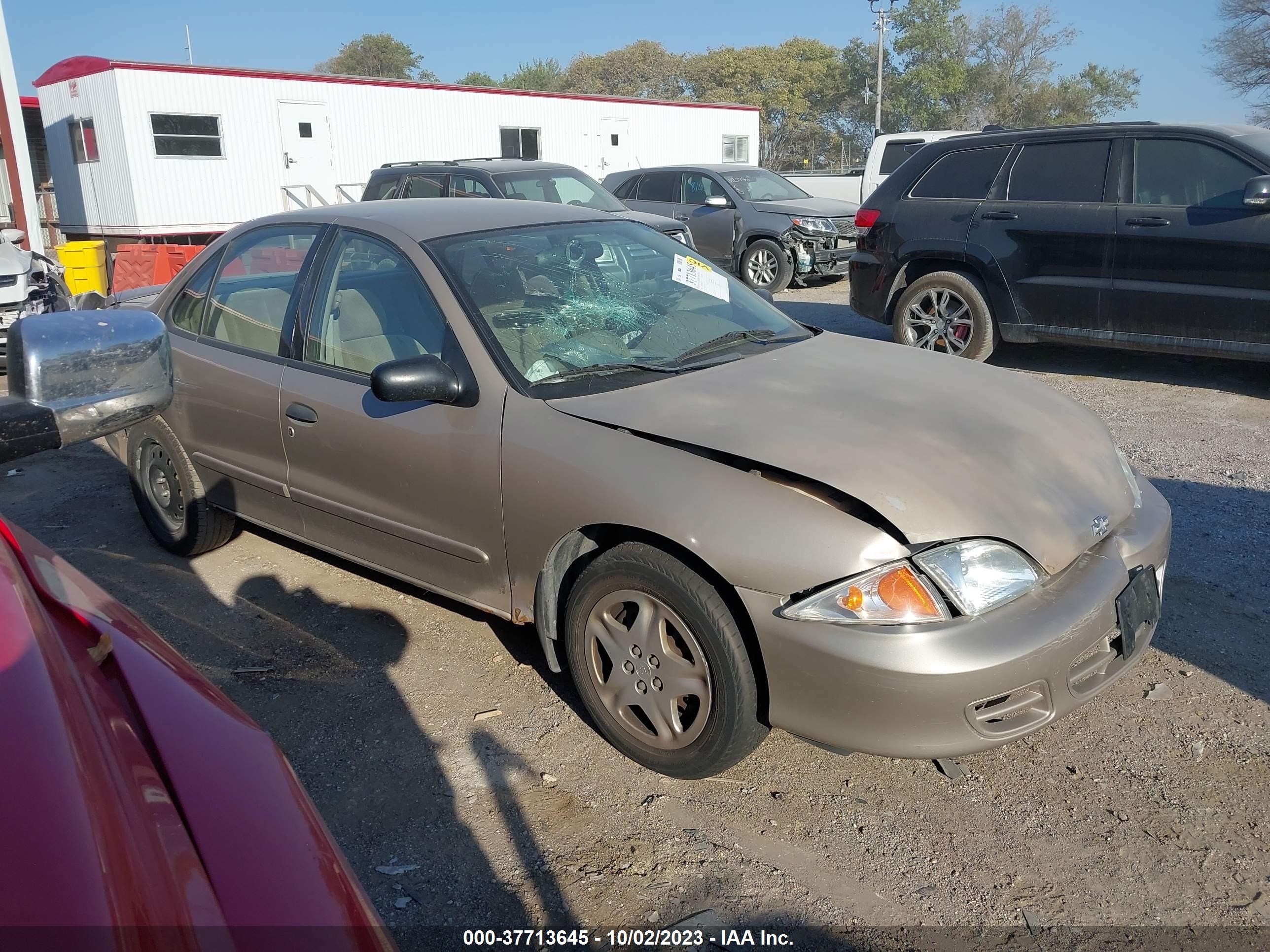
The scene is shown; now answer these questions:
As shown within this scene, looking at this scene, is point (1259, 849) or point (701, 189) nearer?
point (1259, 849)

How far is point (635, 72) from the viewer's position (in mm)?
67250

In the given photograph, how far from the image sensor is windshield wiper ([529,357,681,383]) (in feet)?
11.0

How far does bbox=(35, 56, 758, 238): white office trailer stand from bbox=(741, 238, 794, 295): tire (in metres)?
10.2

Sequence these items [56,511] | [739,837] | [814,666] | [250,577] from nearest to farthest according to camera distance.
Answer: [814,666], [739,837], [250,577], [56,511]

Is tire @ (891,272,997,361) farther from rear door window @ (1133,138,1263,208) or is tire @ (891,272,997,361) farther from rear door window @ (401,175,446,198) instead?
rear door window @ (401,175,446,198)

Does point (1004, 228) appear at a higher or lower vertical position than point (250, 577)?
higher

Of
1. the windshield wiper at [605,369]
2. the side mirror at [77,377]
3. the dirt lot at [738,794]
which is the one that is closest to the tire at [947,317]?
the dirt lot at [738,794]

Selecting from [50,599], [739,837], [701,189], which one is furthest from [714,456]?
[701,189]

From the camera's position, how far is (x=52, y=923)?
0.97 m

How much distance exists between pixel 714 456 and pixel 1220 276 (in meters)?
5.44

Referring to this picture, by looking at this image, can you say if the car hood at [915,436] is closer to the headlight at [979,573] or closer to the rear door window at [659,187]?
the headlight at [979,573]

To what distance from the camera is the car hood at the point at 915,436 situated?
2.68m

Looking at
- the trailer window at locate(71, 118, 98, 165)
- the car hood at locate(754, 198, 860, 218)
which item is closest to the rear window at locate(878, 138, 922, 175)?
the car hood at locate(754, 198, 860, 218)

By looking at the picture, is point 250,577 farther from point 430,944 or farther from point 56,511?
point 430,944
